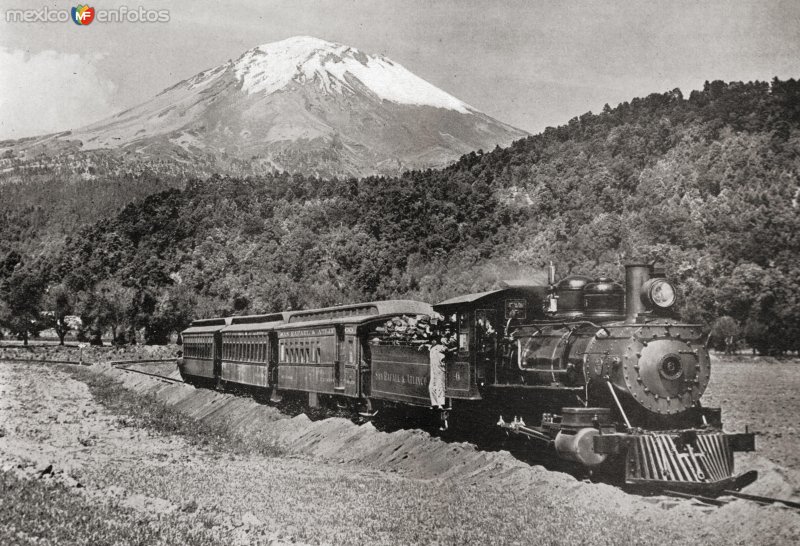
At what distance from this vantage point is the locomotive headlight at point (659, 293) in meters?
12.7

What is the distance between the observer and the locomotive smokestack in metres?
12.9

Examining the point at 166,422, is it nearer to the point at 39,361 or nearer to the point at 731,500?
the point at 731,500

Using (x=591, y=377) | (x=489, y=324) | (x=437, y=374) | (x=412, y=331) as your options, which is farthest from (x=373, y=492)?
(x=412, y=331)

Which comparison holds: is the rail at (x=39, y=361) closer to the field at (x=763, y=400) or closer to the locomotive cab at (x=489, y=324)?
the field at (x=763, y=400)

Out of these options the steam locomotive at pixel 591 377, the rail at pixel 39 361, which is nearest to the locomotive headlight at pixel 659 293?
the steam locomotive at pixel 591 377

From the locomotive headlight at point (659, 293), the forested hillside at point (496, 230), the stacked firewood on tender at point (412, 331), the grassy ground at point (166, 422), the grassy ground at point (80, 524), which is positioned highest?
the forested hillside at point (496, 230)

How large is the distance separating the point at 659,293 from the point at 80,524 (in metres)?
9.21

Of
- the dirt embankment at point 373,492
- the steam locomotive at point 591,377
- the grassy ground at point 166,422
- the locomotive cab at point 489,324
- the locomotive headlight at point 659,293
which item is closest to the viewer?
the dirt embankment at point 373,492

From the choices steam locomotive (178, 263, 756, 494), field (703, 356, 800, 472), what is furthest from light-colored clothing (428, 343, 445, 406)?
field (703, 356, 800, 472)

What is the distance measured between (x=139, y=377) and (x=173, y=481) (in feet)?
99.8

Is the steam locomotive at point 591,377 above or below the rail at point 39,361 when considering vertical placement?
above

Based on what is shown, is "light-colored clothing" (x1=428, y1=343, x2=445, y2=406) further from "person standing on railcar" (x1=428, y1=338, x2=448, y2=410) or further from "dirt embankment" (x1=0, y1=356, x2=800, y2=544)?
"dirt embankment" (x1=0, y1=356, x2=800, y2=544)

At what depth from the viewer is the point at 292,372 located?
26062mm

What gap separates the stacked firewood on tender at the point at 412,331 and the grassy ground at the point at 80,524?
321 inches
